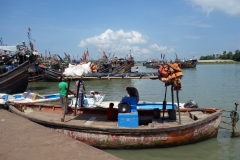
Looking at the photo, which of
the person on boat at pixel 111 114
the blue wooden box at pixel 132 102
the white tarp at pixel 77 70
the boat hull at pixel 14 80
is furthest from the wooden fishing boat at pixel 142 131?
the boat hull at pixel 14 80

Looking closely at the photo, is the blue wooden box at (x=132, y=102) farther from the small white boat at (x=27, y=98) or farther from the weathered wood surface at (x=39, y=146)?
the small white boat at (x=27, y=98)

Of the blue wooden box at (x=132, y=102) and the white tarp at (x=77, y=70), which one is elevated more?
the white tarp at (x=77, y=70)

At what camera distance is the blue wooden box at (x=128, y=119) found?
22.1ft

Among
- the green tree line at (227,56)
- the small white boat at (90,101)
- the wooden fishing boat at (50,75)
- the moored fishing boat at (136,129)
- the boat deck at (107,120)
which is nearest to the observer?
the moored fishing boat at (136,129)

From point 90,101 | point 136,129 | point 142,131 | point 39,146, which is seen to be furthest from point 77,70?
point 90,101

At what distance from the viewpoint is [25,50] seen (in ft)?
61.5

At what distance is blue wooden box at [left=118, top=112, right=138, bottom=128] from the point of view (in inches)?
265

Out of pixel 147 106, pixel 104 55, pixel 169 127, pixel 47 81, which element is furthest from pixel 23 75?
pixel 104 55

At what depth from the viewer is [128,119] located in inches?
267

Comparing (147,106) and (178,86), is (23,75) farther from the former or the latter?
(178,86)

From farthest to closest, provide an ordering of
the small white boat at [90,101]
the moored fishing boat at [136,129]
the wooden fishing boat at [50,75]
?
the wooden fishing boat at [50,75], the small white boat at [90,101], the moored fishing boat at [136,129]

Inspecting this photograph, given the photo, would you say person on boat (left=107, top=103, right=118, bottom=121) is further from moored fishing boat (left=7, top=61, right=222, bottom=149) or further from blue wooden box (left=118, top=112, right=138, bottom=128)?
blue wooden box (left=118, top=112, right=138, bottom=128)

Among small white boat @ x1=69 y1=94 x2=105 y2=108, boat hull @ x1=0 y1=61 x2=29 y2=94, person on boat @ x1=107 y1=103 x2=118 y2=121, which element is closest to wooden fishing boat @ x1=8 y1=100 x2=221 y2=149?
person on boat @ x1=107 y1=103 x2=118 y2=121

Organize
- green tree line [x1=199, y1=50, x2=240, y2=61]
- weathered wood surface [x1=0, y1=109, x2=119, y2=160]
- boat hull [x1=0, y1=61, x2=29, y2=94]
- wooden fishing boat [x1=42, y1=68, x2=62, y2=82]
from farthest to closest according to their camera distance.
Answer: green tree line [x1=199, y1=50, x2=240, y2=61], wooden fishing boat [x1=42, y1=68, x2=62, y2=82], boat hull [x1=0, y1=61, x2=29, y2=94], weathered wood surface [x1=0, y1=109, x2=119, y2=160]
